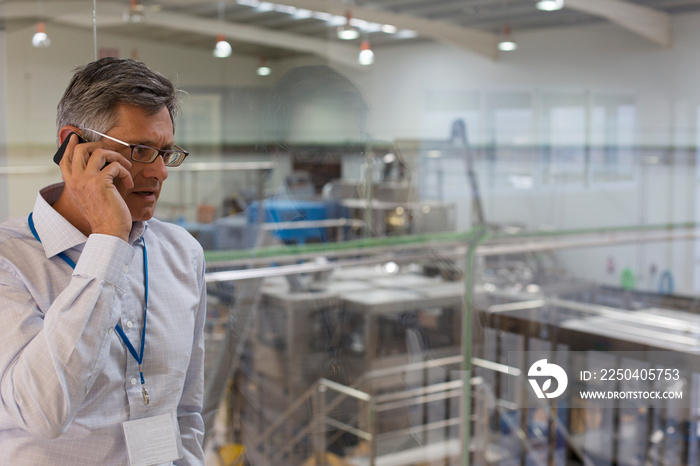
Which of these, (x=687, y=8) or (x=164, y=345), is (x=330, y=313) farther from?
(x=687, y=8)

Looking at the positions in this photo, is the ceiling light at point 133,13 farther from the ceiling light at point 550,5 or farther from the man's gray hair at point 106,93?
the ceiling light at point 550,5

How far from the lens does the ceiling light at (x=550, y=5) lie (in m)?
4.37

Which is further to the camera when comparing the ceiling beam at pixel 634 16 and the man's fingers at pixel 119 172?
the ceiling beam at pixel 634 16

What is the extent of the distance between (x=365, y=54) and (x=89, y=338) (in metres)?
3.20

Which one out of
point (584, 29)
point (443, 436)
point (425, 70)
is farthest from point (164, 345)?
point (584, 29)

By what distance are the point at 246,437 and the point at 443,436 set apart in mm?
709

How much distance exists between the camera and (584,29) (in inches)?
173

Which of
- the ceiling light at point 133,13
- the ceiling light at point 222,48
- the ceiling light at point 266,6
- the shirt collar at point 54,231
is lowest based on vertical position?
the shirt collar at point 54,231

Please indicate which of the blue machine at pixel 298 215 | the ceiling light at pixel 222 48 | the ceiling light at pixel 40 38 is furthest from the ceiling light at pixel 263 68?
the ceiling light at pixel 40 38

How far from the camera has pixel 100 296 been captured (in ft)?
2.66

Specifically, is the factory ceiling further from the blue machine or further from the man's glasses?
the man's glasses

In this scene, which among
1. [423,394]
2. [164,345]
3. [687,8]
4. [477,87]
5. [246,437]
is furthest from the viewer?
[477,87]

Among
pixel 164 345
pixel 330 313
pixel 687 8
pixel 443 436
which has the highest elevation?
pixel 687 8

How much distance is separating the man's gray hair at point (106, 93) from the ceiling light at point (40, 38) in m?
1.43
